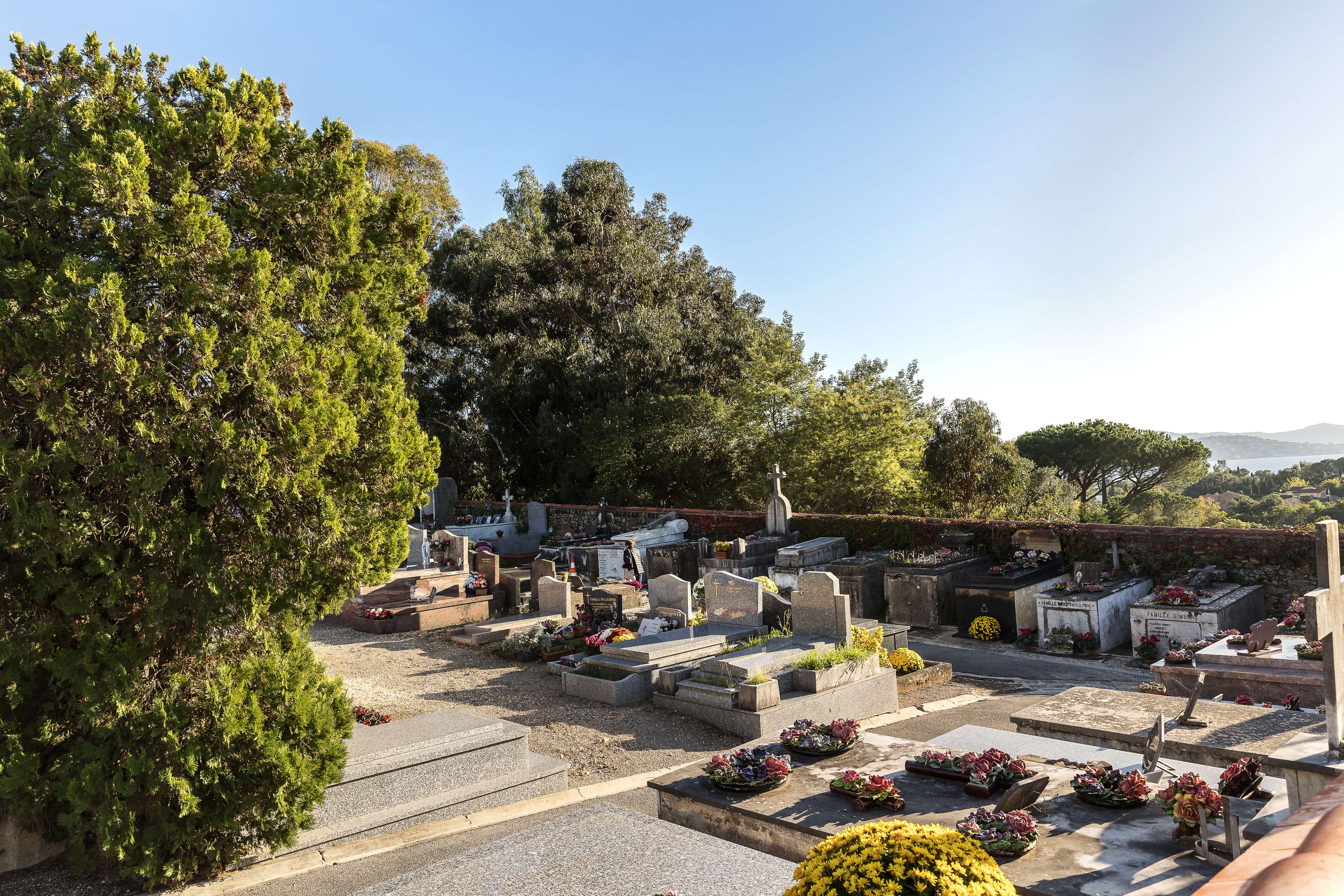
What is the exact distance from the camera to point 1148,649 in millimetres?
10742

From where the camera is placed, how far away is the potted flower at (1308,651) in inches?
279

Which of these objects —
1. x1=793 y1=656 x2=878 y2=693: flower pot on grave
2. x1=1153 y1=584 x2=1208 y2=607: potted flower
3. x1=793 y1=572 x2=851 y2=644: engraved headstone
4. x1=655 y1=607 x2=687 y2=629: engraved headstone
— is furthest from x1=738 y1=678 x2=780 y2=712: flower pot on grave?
x1=1153 y1=584 x2=1208 y2=607: potted flower

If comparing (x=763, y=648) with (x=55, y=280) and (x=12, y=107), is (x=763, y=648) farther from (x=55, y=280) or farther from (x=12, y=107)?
(x=12, y=107)

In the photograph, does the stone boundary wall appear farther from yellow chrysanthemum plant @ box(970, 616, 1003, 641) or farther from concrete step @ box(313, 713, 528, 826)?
concrete step @ box(313, 713, 528, 826)

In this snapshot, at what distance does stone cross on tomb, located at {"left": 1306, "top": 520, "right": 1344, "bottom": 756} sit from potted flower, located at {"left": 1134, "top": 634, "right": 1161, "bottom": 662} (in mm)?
7230

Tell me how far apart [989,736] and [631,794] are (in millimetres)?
2895

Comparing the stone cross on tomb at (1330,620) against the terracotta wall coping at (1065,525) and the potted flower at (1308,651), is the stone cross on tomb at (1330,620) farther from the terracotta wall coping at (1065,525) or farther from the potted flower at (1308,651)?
the terracotta wall coping at (1065,525)

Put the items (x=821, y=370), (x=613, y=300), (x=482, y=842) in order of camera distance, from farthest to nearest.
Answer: (x=613, y=300) → (x=821, y=370) → (x=482, y=842)

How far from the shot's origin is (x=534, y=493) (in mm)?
28875

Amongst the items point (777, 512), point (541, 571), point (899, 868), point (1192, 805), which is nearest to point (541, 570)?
point (541, 571)

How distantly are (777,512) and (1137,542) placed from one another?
22.3 ft

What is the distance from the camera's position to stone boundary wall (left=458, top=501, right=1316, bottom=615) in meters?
11.5

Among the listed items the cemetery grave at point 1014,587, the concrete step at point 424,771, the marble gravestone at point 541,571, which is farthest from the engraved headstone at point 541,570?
the concrete step at point 424,771

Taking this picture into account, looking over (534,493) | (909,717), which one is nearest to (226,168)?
(909,717)
